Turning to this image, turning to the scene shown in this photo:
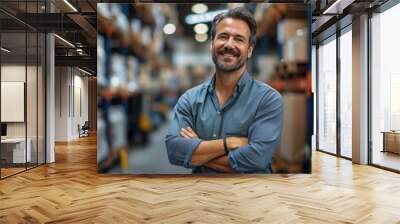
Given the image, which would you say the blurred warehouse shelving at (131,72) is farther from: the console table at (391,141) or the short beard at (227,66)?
the console table at (391,141)

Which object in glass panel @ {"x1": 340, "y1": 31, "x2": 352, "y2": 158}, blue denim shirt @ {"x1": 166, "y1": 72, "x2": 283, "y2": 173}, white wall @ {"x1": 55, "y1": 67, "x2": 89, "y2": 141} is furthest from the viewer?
white wall @ {"x1": 55, "y1": 67, "x2": 89, "y2": 141}

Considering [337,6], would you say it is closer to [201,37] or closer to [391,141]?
[201,37]

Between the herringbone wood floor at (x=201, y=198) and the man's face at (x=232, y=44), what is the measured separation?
1.78 m

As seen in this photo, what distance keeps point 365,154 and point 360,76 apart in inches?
63.1

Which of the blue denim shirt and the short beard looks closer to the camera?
the blue denim shirt

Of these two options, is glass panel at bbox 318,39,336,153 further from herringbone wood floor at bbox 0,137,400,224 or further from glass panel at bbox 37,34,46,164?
glass panel at bbox 37,34,46,164

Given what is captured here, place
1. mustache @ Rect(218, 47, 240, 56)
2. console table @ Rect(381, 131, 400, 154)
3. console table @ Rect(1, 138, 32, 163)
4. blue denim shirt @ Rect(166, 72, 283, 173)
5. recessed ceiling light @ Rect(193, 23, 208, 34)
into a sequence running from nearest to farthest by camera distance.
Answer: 1. blue denim shirt @ Rect(166, 72, 283, 173)
2. mustache @ Rect(218, 47, 240, 56)
3. recessed ceiling light @ Rect(193, 23, 208, 34)
4. console table @ Rect(1, 138, 32, 163)
5. console table @ Rect(381, 131, 400, 154)

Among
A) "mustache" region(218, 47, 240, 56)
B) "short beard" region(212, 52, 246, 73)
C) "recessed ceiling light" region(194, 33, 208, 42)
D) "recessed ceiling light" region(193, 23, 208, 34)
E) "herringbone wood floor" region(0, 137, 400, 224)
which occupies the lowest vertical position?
"herringbone wood floor" region(0, 137, 400, 224)

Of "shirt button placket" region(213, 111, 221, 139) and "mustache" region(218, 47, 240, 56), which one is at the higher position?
"mustache" region(218, 47, 240, 56)

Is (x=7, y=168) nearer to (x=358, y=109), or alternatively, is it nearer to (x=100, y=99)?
(x=100, y=99)

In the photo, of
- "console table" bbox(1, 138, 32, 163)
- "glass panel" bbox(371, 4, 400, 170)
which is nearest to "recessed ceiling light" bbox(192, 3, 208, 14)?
"glass panel" bbox(371, 4, 400, 170)

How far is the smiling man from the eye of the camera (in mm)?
5641

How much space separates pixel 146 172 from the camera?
612 cm

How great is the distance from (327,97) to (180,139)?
5.87 metres
